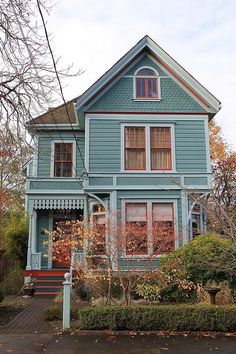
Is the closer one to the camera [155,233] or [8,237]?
[155,233]

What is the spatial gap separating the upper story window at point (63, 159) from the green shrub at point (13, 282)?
478 cm

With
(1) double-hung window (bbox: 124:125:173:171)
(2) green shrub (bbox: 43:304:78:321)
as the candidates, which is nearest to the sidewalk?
(2) green shrub (bbox: 43:304:78:321)

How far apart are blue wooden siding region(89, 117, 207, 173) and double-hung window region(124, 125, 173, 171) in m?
0.32

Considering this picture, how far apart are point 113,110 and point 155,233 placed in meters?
6.37

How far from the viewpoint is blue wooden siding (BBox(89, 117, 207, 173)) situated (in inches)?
634

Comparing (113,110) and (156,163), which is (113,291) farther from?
(113,110)

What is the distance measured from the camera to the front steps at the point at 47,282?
15425mm

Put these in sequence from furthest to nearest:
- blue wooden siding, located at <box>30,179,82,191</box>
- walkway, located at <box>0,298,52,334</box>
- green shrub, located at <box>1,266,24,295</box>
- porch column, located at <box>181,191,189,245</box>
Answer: blue wooden siding, located at <box>30,179,82,191</box>, green shrub, located at <box>1,266,24,295</box>, porch column, located at <box>181,191,189,245</box>, walkway, located at <box>0,298,52,334</box>

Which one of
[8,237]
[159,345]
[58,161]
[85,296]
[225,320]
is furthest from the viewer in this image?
[8,237]

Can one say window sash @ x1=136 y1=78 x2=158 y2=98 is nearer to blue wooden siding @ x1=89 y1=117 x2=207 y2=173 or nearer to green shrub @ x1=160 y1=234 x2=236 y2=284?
blue wooden siding @ x1=89 y1=117 x2=207 y2=173

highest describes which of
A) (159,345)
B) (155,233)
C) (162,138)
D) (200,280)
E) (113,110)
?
(113,110)

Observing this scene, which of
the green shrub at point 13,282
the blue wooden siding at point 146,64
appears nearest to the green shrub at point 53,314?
the green shrub at point 13,282

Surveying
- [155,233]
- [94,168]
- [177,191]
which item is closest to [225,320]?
[155,233]

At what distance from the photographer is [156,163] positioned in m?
16.3
